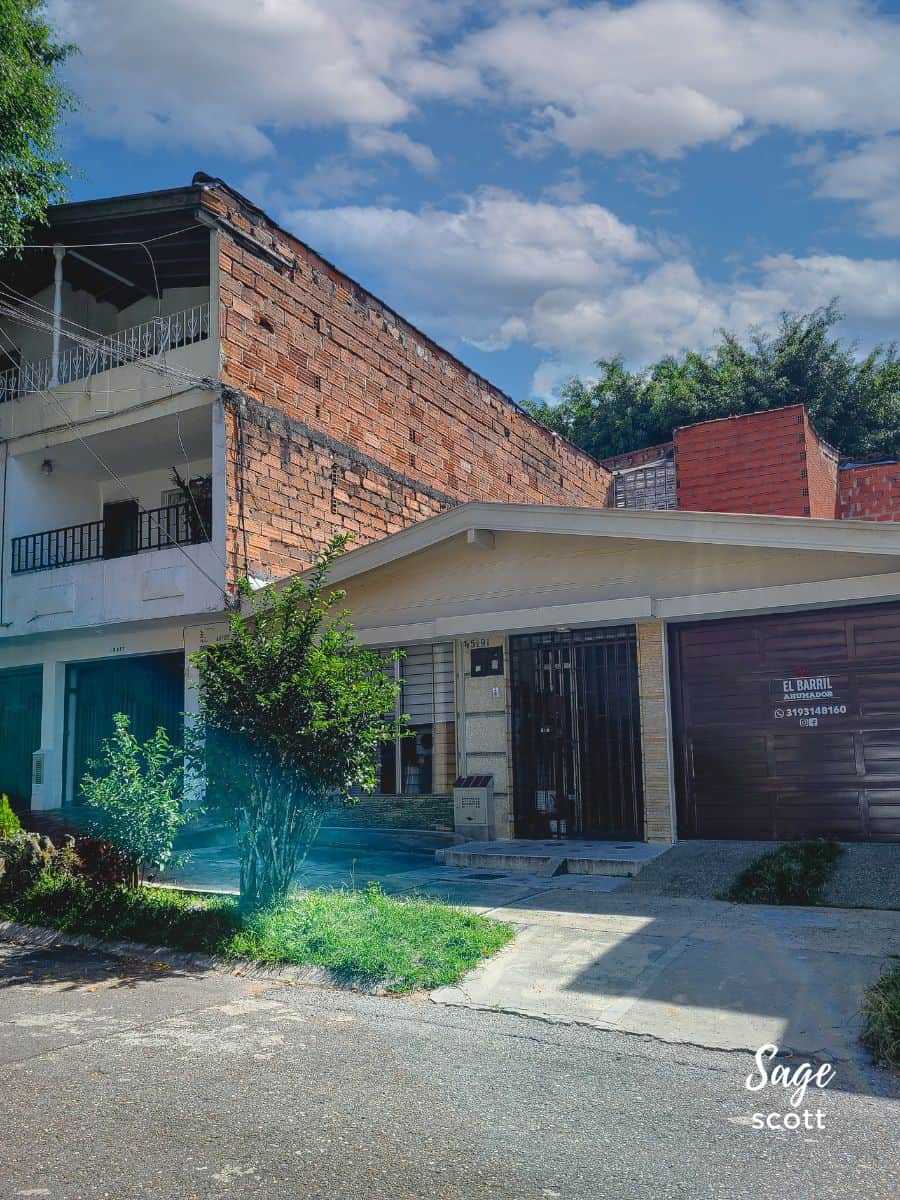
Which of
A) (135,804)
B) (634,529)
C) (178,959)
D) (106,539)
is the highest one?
(106,539)

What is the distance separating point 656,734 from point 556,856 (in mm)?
1913

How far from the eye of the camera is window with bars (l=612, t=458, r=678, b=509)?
23.4 metres

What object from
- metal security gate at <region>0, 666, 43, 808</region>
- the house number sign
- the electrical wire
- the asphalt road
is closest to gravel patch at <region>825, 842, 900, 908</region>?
the house number sign

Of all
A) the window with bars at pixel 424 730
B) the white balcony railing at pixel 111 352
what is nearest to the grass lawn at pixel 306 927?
the window with bars at pixel 424 730

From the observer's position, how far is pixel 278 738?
741 cm

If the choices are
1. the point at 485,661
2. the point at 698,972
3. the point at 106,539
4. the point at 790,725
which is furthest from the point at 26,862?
the point at 106,539

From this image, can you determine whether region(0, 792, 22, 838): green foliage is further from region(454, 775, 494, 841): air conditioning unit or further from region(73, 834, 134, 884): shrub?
region(454, 775, 494, 841): air conditioning unit

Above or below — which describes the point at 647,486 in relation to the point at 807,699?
above

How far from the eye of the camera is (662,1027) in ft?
16.8

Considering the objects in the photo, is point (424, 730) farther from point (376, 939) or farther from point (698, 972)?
point (698, 972)

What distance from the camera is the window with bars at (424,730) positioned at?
511 inches

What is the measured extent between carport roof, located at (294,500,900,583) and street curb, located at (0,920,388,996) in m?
5.87

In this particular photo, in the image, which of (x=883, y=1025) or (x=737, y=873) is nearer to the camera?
(x=883, y=1025)

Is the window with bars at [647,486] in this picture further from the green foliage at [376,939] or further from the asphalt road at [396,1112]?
the asphalt road at [396,1112]
